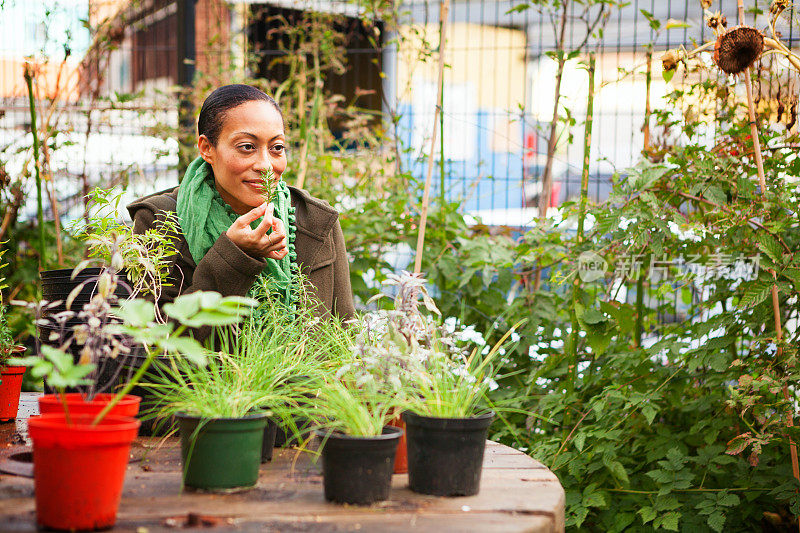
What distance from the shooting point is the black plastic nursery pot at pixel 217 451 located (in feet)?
3.97

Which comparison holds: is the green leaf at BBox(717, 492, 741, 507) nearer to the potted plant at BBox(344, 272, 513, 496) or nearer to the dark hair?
the potted plant at BBox(344, 272, 513, 496)

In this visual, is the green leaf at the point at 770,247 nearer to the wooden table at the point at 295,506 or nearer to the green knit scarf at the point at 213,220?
the wooden table at the point at 295,506

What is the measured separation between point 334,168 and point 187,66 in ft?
3.74

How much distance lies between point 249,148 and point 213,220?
8.3 inches

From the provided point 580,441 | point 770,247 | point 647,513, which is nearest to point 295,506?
point 580,441

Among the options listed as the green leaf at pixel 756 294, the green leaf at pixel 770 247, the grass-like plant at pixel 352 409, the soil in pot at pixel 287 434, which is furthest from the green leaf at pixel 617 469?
the grass-like plant at pixel 352 409

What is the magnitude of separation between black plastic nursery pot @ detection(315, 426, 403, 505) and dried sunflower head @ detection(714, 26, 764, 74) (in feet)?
5.15

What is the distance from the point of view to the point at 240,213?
7.36ft

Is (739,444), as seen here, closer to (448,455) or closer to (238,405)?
(448,455)

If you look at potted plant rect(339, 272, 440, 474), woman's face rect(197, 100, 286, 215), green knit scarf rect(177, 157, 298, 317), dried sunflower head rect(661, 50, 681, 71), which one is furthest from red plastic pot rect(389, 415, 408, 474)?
dried sunflower head rect(661, 50, 681, 71)

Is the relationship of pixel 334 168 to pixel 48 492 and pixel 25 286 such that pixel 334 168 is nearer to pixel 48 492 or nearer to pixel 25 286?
pixel 25 286

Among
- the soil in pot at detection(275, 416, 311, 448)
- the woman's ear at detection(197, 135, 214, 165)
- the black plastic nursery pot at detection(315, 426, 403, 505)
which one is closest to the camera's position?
the black plastic nursery pot at detection(315, 426, 403, 505)

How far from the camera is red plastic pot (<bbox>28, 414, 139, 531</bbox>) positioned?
1036 millimetres

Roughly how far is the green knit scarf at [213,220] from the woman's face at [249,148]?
7 cm
